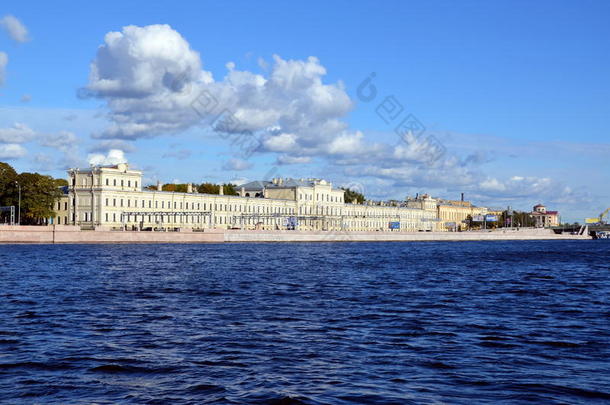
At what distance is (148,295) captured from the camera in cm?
2425

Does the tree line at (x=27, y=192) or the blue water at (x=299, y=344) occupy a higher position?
the tree line at (x=27, y=192)

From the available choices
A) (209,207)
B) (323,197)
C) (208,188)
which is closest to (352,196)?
(323,197)

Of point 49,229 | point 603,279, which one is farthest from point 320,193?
point 603,279

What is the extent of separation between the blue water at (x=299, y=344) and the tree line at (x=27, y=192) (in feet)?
215

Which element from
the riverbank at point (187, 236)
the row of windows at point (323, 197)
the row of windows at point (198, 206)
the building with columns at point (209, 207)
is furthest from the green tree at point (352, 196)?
the row of windows at point (198, 206)

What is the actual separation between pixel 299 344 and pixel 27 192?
81.5m

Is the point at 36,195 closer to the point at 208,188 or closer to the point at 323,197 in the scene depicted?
the point at 208,188

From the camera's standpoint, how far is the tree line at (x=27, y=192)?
88.8 m

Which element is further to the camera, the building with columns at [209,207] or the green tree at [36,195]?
the building with columns at [209,207]

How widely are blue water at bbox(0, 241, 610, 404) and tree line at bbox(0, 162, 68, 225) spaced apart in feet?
215

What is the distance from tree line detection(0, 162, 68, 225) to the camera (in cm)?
8881

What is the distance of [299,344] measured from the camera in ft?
48.3

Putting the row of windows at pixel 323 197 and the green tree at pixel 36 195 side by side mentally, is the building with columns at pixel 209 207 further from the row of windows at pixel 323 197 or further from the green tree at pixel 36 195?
the green tree at pixel 36 195

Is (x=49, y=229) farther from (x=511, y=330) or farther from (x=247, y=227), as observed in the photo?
(x=511, y=330)
